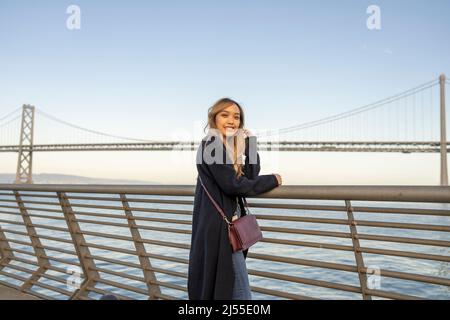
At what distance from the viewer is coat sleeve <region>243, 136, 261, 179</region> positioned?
2.03 metres

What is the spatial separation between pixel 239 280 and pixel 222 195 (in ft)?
1.13

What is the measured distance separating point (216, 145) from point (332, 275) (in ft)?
24.2

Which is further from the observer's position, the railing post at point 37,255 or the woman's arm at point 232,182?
the railing post at point 37,255

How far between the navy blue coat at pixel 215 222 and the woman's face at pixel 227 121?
3.7 inches

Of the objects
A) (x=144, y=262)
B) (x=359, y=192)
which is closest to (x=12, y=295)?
(x=144, y=262)

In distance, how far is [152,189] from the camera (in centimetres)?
261

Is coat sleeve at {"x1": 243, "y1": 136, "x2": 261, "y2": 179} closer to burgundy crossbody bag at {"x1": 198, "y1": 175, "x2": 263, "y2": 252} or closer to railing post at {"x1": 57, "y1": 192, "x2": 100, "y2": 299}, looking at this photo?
burgundy crossbody bag at {"x1": 198, "y1": 175, "x2": 263, "y2": 252}

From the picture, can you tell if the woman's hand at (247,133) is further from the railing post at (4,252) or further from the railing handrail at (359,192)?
the railing post at (4,252)

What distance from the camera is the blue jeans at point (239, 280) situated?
191 centimetres

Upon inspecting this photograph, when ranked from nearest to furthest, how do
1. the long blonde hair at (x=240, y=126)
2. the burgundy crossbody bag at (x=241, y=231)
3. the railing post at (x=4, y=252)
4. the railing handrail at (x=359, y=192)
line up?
the railing handrail at (x=359, y=192) < the burgundy crossbody bag at (x=241, y=231) < the long blonde hair at (x=240, y=126) < the railing post at (x=4, y=252)

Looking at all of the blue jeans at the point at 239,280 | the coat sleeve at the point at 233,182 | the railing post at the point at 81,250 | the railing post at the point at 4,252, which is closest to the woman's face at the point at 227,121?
the coat sleeve at the point at 233,182

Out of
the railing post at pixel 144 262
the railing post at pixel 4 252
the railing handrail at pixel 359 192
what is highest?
the railing handrail at pixel 359 192

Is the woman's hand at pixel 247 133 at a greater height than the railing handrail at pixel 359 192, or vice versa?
the woman's hand at pixel 247 133
